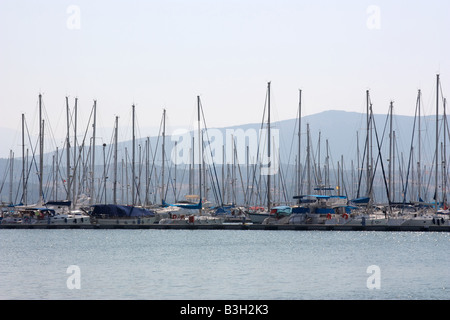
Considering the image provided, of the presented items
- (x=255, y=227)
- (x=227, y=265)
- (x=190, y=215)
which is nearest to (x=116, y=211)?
(x=190, y=215)

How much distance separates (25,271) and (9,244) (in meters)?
23.0

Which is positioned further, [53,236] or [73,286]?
[53,236]

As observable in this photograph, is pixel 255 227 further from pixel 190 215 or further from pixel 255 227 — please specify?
pixel 190 215

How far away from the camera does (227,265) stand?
164 feet

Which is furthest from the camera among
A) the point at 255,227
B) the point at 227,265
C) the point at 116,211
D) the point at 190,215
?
the point at 190,215

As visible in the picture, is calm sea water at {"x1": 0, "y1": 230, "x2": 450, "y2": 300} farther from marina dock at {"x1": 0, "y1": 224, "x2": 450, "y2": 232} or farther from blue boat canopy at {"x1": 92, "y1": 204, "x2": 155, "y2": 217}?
blue boat canopy at {"x1": 92, "y1": 204, "x2": 155, "y2": 217}

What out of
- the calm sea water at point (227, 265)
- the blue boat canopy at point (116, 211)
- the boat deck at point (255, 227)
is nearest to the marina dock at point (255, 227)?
the boat deck at point (255, 227)

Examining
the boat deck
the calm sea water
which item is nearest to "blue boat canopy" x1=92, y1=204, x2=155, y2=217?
the boat deck

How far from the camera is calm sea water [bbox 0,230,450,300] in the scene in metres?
37.5

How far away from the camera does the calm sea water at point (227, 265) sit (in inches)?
1476
